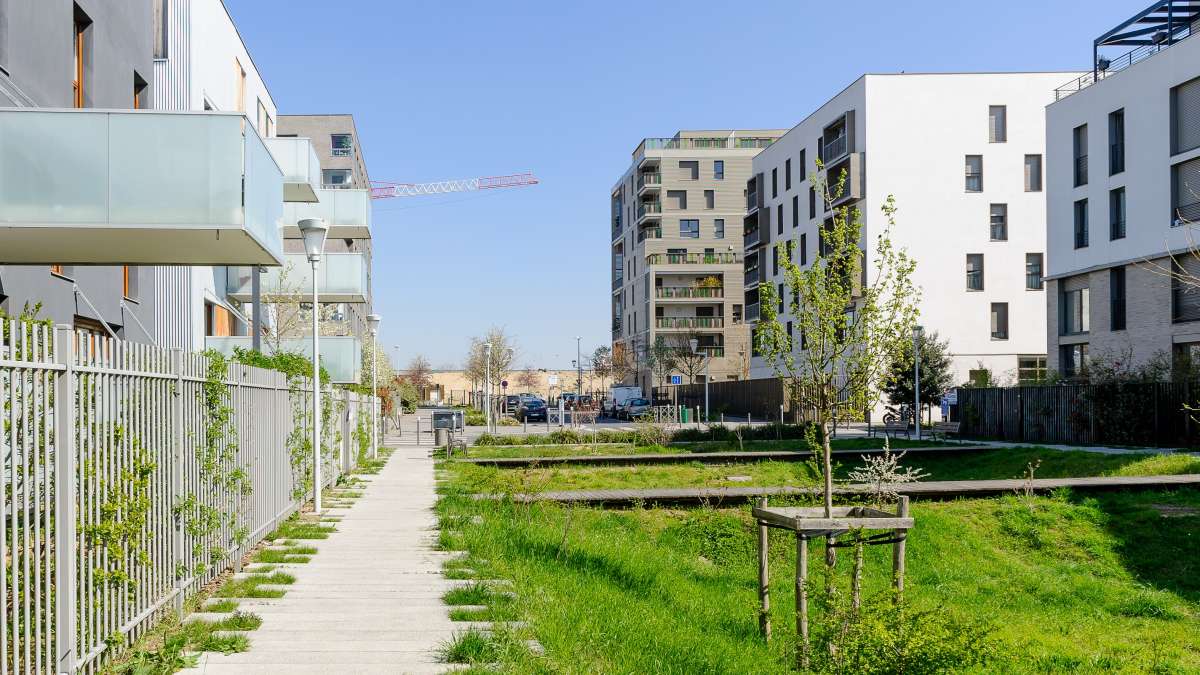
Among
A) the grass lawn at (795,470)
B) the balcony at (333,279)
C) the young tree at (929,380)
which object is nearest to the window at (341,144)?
the young tree at (929,380)

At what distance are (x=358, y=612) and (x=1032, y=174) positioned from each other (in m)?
50.0

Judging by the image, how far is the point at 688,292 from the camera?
3189 inches

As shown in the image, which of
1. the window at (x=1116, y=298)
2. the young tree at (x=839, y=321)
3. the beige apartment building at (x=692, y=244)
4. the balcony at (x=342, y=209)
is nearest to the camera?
the young tree at (x=839, y=321)

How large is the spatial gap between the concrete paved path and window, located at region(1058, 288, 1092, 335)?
3195 centimetres

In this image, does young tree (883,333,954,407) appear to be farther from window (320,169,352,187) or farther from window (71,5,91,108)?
window (320,169,352,187)

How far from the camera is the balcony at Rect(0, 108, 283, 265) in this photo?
33.6 ft

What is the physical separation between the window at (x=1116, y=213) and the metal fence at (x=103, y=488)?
3440 centimetres

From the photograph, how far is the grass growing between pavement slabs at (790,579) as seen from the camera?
7.07 meters

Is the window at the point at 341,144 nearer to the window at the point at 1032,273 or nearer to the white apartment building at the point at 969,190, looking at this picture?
the white apartment building at the point at 969,190

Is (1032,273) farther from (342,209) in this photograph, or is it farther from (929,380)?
(342,209)

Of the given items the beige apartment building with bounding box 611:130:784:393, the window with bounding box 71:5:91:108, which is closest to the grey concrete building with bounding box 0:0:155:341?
the window with bounding box 71:5:91:108

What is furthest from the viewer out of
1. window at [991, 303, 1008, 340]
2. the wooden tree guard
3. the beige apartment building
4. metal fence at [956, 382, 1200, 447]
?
the beige apartment building

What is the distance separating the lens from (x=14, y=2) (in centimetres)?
1134

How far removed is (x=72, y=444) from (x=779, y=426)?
3163 cm
